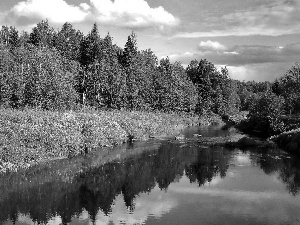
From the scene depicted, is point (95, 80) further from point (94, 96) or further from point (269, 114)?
point (269, 114)

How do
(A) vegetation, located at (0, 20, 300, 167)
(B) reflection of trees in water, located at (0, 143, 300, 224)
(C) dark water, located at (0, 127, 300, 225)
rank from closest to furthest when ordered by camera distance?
(C) dark water, located at (0, 127, 300, 225), (B) reflection of trees in water, located at (0, 143, 300, 224), (A) vegetation, located at (0, 20, 300, 167)

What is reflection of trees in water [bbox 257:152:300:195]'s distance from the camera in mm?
34219

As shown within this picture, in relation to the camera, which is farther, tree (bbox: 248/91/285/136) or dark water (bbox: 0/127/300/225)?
tree (bbox: 248/91/285/136)

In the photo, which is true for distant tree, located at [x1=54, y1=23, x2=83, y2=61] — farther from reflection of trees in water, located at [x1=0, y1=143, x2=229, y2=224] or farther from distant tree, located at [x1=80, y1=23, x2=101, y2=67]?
reflection of trees in water, located at [x1=0, y1=143, x2=229, y2=224]

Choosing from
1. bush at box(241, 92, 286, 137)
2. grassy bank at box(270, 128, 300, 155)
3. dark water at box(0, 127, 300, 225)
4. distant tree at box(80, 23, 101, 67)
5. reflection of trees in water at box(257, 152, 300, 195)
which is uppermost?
distant tree at box(80, 23, 101, 67)

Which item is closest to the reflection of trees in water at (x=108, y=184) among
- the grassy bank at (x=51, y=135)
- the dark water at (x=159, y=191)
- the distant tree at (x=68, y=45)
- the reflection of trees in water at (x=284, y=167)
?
the dark water at (x=159, y=191)

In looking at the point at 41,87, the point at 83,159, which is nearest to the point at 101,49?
the point at 41,87

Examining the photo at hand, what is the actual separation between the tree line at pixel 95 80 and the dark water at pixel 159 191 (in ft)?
82.6

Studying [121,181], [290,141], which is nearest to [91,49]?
[290,141]

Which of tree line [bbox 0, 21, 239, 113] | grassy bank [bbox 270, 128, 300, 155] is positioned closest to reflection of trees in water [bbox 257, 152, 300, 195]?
grassy bank [bbox 270, 128, 300, 155]

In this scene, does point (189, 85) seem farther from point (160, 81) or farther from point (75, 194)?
point (75, 194)

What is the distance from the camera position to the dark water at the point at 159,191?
25422 mm

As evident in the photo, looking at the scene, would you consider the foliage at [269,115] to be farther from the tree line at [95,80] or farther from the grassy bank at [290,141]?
the grassy bank at [290,141]

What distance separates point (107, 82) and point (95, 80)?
11.1 feet
